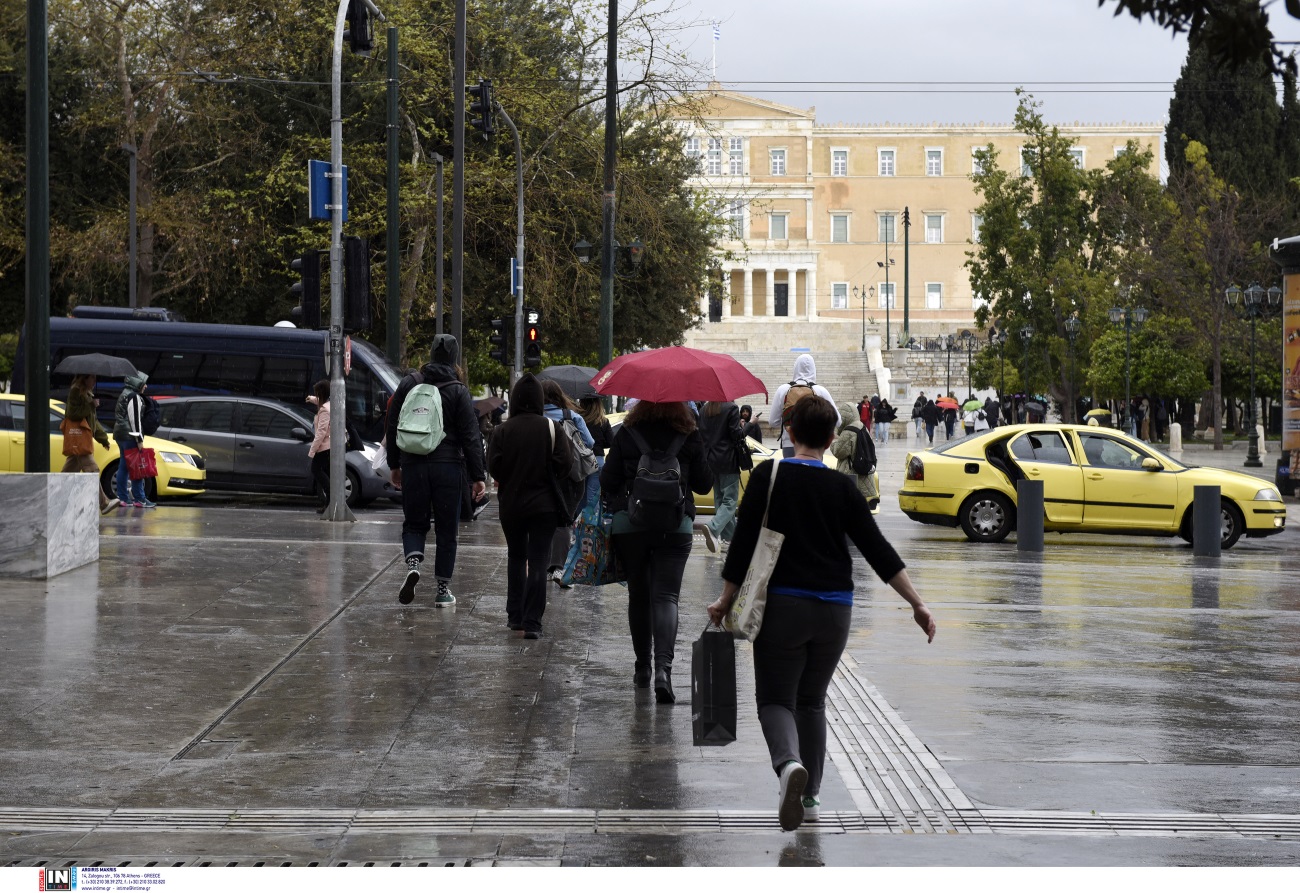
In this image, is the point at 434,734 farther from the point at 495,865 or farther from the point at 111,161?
the point at 111,161

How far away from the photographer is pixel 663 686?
8.63m

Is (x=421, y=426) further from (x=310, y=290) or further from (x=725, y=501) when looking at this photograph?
(x=310, y=290)

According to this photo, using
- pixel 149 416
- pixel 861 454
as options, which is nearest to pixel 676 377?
pixel 861 454

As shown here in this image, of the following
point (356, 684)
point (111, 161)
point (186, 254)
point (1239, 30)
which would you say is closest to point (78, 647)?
point (356, 684)

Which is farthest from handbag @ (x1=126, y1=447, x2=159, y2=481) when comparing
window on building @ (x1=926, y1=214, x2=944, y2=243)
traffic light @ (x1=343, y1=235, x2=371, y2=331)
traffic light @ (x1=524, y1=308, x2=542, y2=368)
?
window on building @ (x1=926, y1=214, x2=944, y2=243)

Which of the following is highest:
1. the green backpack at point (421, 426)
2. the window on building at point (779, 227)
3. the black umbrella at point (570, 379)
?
the window on building at point (779, 227)

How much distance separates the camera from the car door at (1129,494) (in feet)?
64.0

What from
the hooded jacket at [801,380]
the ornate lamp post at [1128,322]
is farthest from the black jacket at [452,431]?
the ornate lamp post at [1128,322]

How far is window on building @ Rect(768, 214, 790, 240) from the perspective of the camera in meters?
114

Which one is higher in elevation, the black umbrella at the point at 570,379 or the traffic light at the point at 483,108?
the traffic light at the point at 483,108

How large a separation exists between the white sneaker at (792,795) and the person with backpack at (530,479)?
475cm

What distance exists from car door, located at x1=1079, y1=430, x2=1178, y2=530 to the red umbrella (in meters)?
10.4

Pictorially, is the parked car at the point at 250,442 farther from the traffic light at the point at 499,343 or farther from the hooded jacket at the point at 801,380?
the traffic light at the point at 499,343
